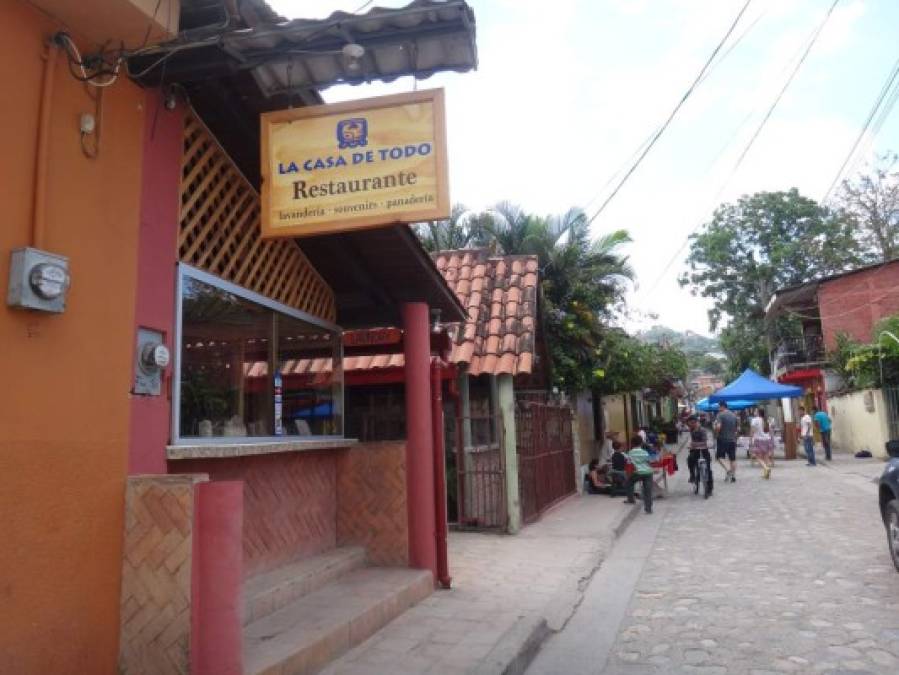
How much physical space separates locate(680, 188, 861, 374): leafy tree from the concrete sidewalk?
32.7 m

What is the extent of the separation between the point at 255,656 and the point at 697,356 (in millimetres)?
75664

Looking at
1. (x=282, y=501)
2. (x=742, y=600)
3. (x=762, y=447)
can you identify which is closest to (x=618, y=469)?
(x=762, y=447)

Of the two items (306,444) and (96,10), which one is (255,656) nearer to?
(306,444)

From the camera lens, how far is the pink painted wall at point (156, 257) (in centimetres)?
411

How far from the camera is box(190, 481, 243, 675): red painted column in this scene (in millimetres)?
3635

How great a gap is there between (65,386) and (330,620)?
2.50 metres

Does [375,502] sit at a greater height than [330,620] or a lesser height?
greater

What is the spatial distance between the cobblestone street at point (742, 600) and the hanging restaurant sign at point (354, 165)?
338cm

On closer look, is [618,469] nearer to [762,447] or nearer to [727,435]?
[727,435]

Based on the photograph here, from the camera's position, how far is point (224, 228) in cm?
522

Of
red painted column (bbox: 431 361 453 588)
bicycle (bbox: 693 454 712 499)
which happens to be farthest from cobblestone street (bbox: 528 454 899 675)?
bicycle (bbox: 693 454 712 499)

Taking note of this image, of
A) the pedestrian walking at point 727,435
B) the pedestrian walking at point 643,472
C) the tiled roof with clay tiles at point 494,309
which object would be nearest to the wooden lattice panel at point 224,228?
the tiled roof with clay tiles at point 494,309

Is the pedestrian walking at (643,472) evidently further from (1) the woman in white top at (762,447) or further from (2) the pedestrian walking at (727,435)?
(1) the woman in white top at (762,447)

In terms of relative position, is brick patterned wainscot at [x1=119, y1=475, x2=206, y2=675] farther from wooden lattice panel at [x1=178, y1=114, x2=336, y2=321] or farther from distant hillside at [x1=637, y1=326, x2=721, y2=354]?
distant hillside at [x1=637, y1=326, x2=721, y2=354]
